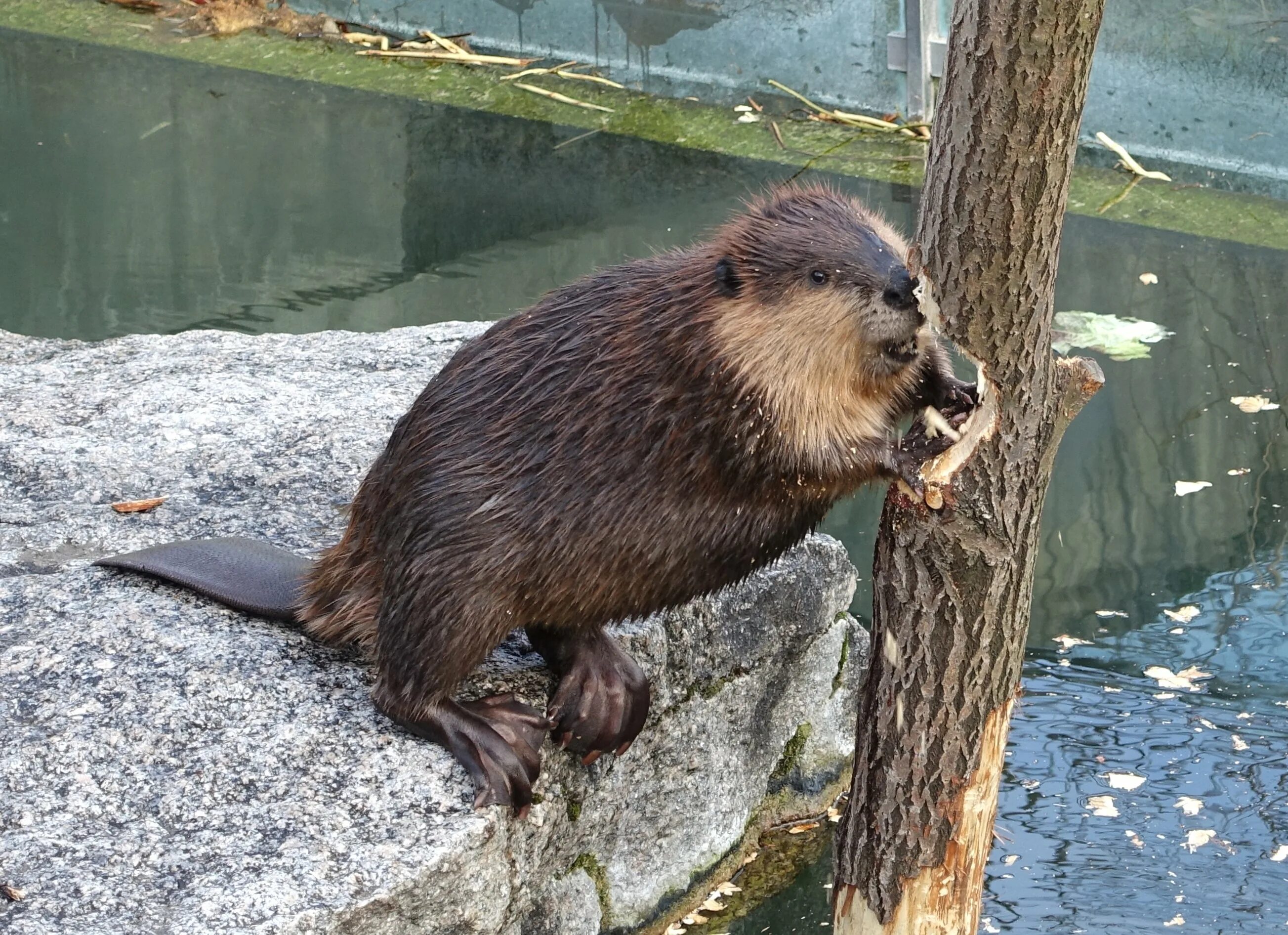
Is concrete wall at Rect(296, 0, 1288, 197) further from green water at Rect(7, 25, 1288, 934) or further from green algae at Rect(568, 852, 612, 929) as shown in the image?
green algae at Rect(568, 852, 612, 929)

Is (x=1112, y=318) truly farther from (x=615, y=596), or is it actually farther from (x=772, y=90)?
(x=615, y=596)

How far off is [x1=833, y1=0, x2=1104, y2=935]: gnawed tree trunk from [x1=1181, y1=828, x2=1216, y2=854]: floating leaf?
776 mm

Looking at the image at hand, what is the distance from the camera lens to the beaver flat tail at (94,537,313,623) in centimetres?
266

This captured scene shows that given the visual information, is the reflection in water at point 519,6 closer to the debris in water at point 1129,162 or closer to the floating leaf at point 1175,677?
the debris in water at point 1129,162

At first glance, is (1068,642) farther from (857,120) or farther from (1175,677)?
(857,120)

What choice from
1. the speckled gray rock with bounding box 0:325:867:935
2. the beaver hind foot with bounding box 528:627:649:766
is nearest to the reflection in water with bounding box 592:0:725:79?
the speckled gray rock with bounding box 0:325:867:935

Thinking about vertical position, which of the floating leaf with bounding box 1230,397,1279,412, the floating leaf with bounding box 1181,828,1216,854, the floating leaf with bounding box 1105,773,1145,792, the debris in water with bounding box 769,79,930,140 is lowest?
the floating leaf with bounding box 1181,828,1216,854

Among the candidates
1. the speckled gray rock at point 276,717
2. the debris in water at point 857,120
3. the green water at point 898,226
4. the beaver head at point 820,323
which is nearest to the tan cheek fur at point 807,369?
the beaver head at point 820,323

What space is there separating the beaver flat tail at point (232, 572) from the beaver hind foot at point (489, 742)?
319 mm

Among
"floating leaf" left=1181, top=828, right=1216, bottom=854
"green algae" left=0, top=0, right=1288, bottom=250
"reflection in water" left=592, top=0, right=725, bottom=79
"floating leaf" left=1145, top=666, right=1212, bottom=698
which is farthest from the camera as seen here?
"reflection in water" left=592, top=0, right=725, bottom=79

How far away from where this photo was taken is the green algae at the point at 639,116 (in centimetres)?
589

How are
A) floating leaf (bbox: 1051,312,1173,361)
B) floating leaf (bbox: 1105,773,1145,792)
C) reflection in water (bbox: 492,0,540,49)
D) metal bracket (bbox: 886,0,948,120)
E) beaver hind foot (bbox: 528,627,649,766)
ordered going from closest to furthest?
beaver hind foot (bbox: 528,627,649,766) → floating leaf (bbox: 1105,773,1145,792) → floating leaf (bbox: 1051,312,1173,361) → metal bracket (bbox: 886,0,948,120) → reflection in water (bbox: 492,0,540,49)

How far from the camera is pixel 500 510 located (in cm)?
237

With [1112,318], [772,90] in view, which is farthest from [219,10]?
[1112,318]
